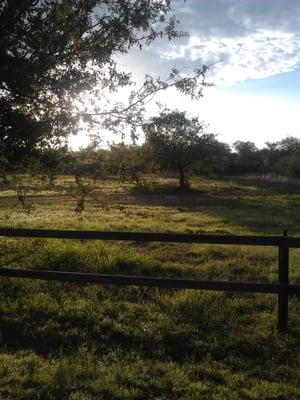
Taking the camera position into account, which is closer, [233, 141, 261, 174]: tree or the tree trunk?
the tree trunk

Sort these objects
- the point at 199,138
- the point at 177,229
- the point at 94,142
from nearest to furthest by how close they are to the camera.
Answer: the point at 94,142 → the point at 177,229 → the point at 199,138

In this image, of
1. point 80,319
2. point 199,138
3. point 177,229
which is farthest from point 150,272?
point 199,138

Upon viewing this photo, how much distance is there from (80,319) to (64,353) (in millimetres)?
1193

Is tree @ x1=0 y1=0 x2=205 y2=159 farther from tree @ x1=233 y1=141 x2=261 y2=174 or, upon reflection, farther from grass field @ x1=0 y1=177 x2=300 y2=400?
tree @ x1=233 y1=141 x2=261 y2=174

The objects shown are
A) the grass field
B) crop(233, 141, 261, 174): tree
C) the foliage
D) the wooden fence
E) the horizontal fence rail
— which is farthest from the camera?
crop(233, 141, 261, 174): tree

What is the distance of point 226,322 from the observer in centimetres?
743

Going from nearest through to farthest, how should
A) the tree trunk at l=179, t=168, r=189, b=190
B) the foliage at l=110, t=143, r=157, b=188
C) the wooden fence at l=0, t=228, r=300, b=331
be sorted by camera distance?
the wooden fence at l=0, t=228, r=300, b=331 < the foliage at l=110, t=143, r=157, b=188 < the tree trunk at l=179, t=168, r=189, b=190

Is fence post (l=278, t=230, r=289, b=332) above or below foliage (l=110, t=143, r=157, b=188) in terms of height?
below

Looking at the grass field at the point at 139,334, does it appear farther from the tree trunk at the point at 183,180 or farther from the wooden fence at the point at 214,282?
the tree trunk at the point at 183,180

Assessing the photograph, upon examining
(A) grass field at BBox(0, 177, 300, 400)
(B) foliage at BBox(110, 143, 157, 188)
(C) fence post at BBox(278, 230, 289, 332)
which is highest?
(B) foliage at BBox(110, 143, 157, 188)

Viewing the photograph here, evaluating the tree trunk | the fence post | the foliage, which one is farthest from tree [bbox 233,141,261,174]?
the fence post

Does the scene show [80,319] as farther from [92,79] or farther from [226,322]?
[92,79]

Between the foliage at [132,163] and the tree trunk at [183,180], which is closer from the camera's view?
the foliage at [132,163]

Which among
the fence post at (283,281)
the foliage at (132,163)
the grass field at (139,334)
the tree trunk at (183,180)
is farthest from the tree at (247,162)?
the fence post at (283,281)
